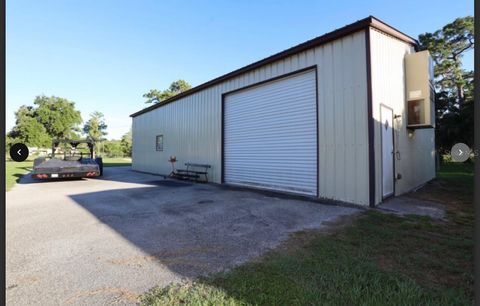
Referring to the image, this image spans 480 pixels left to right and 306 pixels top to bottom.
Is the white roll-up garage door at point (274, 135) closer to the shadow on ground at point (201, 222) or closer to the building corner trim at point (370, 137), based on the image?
the shadow on ground at point (201, 222)

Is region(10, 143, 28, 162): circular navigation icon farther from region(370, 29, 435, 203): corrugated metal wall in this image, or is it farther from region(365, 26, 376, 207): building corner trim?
region(370, 29, 435, 203): corrugated metal wall

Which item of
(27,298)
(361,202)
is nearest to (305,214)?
(361,202)

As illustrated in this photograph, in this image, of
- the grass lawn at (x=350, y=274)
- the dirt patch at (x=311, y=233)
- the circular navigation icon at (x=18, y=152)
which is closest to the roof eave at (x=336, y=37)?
the dirt patch at (x=311, y=233)

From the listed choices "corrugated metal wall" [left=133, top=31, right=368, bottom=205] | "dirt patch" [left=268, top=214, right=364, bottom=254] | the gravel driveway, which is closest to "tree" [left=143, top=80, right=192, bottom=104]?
"corrugated metal wall" [left=133, top=31, right=368, bottom=205]

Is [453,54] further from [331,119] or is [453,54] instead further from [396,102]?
[331,119]

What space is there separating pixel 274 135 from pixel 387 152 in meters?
3.14

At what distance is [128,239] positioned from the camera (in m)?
3.91

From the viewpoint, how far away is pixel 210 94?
11086 millimetres

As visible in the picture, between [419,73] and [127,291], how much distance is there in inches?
344

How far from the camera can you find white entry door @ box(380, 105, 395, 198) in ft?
20.9

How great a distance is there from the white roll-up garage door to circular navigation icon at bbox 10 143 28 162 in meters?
6.58

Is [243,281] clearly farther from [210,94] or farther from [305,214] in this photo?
[210,94]

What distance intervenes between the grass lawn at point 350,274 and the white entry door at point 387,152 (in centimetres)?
234

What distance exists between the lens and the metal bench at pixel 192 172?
36.7 feet
